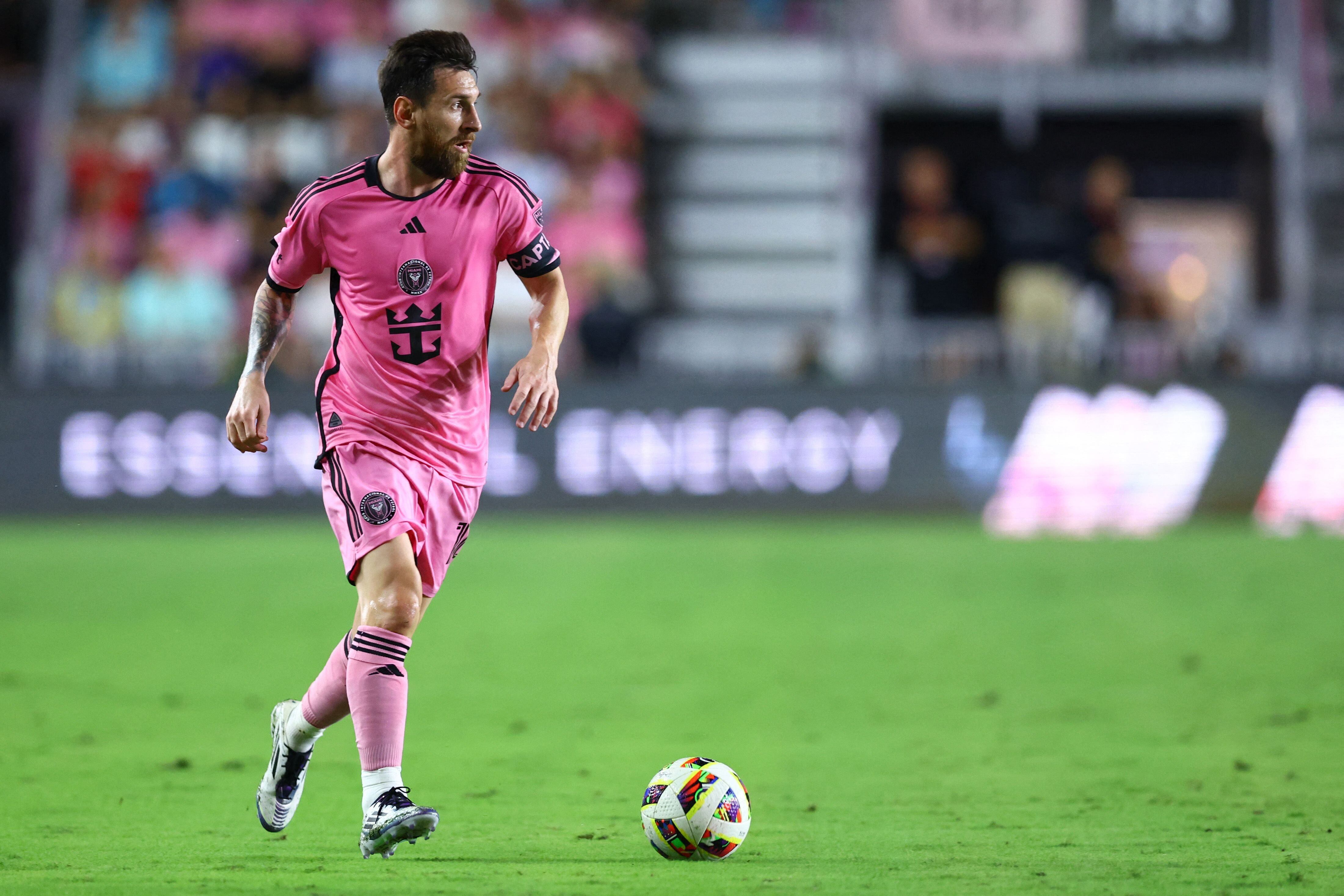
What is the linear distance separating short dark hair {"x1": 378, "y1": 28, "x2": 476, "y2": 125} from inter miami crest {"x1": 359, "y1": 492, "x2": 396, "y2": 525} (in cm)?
108

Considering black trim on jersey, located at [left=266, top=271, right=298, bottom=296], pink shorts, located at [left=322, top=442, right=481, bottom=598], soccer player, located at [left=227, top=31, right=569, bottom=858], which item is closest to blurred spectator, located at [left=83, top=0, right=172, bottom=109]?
black trim on jersey, located at [left=266, top=271, right=298, bottom=296]

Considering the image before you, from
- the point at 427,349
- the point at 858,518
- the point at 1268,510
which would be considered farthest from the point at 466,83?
the point at 1268,510

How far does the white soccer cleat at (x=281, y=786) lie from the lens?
4.92m

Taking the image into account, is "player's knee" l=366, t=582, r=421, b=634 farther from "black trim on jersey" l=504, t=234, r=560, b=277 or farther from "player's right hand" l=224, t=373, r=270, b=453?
"black trim on jersey" l=504, t=234, r=560, b=277

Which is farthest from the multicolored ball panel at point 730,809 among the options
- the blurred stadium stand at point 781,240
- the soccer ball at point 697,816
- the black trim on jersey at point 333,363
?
the blurred stadium stand at point 781,240

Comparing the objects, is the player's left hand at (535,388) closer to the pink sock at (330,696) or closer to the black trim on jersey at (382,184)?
the black trim on jersey at (382,184)

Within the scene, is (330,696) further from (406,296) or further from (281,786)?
(406,296)

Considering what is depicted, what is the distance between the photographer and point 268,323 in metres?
5.14

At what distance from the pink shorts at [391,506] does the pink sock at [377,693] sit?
0.22 metres

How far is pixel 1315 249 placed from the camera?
838 inches

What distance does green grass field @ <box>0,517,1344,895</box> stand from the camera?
4609mm

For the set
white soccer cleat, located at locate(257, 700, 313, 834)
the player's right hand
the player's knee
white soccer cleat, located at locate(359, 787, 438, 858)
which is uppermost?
the player's right hand

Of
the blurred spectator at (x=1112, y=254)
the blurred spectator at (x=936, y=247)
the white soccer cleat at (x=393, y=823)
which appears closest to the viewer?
the white soccer cleat at (x=393, y=823)

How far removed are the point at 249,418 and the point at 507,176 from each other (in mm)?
1084
